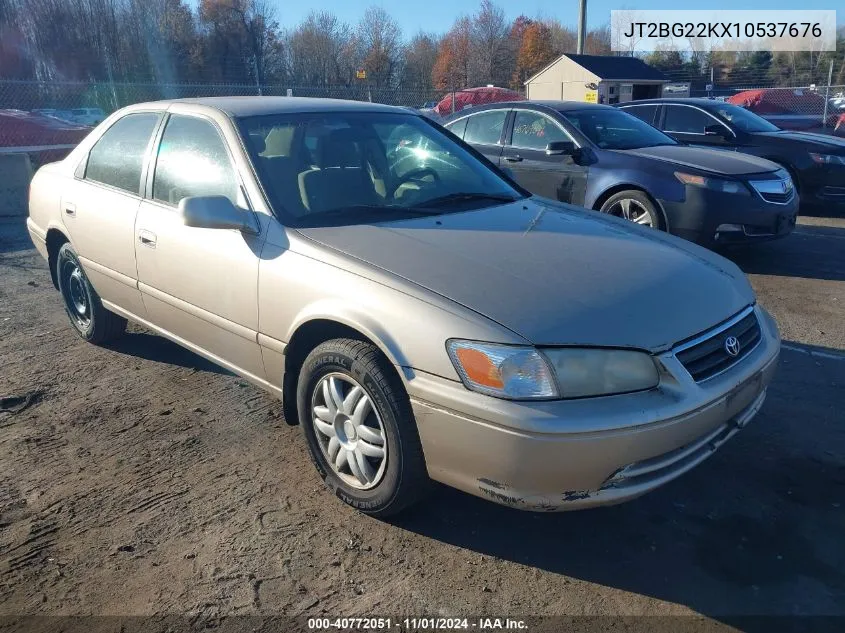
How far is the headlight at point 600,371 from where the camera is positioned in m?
2.41

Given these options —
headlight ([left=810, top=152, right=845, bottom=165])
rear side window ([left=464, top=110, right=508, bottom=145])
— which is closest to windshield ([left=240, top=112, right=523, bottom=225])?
rear side window ([left=464, top=110, right=508, bottom=145])

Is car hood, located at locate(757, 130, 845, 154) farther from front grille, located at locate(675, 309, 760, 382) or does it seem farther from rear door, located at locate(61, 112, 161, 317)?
rear door, located at locate(61, 112, 161, 317)

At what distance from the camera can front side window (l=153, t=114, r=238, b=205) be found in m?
3.50

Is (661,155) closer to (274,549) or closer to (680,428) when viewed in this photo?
(680,428)

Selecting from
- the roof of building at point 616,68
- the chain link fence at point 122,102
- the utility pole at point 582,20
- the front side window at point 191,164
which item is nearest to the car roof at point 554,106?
the front side window at point 191,164

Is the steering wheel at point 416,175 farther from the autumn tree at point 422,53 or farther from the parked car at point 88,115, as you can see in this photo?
the autumn tree at point 422,53

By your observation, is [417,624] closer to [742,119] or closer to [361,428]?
[361,428]

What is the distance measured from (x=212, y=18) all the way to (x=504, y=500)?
51.8m

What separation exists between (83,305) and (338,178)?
2504 mm

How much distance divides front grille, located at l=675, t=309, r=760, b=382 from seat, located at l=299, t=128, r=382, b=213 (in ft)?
5.42

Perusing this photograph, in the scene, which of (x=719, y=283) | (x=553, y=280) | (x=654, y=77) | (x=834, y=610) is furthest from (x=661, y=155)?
(x=654, y=77)

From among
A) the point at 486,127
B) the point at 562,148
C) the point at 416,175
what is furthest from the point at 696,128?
the point at 416,175

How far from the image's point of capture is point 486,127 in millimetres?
8102

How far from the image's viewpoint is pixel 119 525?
2.97 metres
